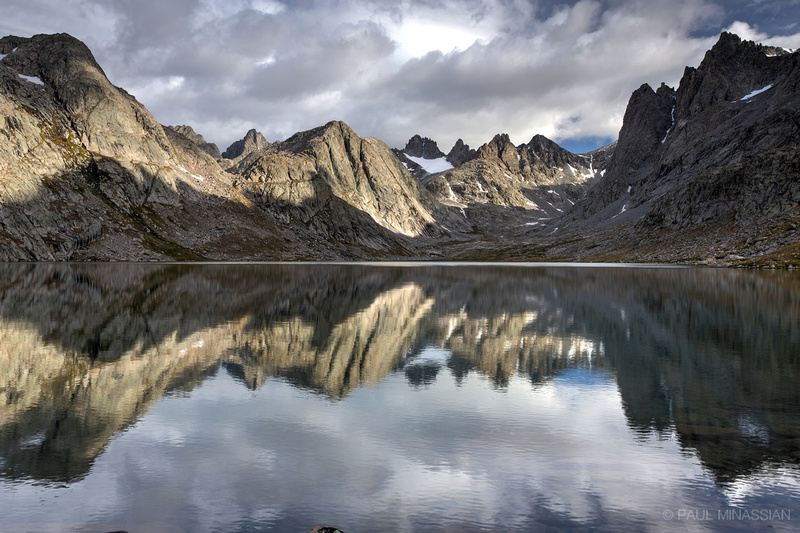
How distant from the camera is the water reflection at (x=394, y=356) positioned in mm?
15016

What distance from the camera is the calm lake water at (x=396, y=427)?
10719 millimetres

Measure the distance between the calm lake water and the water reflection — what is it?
5.6 inches

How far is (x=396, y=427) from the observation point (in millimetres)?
15758

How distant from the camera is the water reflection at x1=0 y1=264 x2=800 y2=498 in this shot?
15016mm

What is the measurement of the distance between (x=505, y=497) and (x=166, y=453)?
29.5 ft

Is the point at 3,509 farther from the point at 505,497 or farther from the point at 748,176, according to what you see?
the point at 748,176

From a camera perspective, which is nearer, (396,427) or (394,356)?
(396,427)

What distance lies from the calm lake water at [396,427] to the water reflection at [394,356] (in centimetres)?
14

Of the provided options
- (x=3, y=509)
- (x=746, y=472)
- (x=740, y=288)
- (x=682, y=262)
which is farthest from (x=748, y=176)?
(x=3, y=509)

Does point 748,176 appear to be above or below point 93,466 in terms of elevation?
above

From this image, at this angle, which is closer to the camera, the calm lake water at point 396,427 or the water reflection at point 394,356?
the calm lake water at point 396,427

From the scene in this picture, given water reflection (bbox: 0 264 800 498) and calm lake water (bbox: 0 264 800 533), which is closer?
calm lake water (bbox: 0 264 800 533)

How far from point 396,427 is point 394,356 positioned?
1056 centimetres

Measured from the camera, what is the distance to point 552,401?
18641 mm
